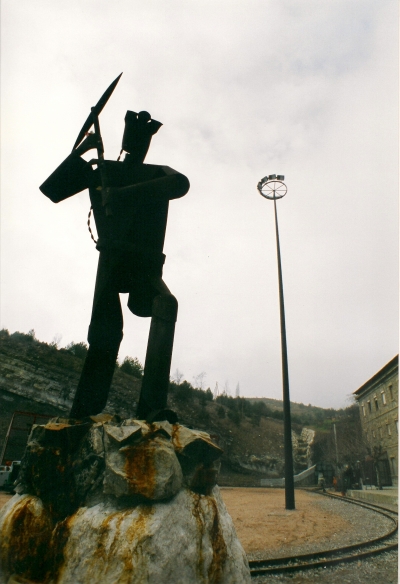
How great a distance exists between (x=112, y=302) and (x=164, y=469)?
173cm

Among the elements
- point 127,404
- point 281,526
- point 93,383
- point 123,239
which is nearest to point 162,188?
point 123,239

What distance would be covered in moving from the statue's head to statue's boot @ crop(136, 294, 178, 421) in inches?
63.8

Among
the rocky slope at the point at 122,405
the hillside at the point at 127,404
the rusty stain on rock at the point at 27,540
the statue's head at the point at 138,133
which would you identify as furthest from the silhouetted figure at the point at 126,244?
the rocky slope at the point at 122,405

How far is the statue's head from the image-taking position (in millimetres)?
3879

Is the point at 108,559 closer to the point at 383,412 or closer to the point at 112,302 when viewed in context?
the point at 112,302

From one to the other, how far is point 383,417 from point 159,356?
33.0m

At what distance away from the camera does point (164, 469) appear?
8.10ft

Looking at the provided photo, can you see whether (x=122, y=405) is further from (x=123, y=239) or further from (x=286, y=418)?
(x=123, y=239)

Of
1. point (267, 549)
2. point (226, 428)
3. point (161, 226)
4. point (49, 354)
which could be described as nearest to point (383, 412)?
point (226, 428)

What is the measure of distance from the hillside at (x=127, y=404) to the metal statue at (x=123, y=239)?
15.1 meters

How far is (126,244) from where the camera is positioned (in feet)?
11.8

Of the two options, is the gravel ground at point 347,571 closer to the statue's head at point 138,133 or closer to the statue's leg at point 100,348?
the statue's leg at point 100,348

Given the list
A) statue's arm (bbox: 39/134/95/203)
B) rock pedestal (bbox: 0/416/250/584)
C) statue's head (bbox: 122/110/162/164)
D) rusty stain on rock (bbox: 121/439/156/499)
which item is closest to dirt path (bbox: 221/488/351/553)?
rock pedestal (bbox: 0/416/250/584)

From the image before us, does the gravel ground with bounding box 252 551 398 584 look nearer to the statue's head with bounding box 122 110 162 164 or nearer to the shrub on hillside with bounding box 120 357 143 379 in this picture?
the statue's head with bounding box 122 110 162 164
